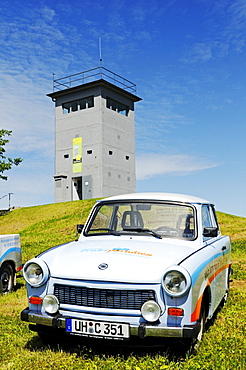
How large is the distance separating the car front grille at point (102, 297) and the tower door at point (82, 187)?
3658cm

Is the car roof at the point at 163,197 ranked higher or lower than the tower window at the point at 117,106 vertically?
lower

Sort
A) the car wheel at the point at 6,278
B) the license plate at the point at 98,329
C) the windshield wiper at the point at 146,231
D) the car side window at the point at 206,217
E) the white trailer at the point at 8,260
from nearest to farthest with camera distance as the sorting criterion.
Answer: the license plate at the point at 98,329
the windshield wiper at the point at 146,231
the car side window at the point at 206,217
the white trailer at the point at 8,260
the car wheel at the point at 6,278

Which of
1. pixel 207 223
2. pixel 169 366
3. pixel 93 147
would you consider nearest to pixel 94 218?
pixel 207 223

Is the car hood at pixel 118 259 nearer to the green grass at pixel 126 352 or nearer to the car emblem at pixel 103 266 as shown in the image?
the car emblem at pixel 103 266

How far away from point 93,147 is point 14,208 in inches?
406

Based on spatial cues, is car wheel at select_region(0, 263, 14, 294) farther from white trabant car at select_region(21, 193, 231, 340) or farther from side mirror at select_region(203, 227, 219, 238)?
side mirror at select_region(203, 227, 219, 238)

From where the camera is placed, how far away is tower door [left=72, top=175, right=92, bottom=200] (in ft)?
136

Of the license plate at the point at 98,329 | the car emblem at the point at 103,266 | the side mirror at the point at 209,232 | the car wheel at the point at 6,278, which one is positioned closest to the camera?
the license plate at the point at 98,329

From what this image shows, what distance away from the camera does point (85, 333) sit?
4375mm

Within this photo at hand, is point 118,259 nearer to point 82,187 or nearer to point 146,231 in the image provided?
point 146,231

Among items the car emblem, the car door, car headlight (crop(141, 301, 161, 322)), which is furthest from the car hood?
the car door

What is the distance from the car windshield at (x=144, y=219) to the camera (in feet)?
18.5

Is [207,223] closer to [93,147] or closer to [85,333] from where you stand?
[85,333]

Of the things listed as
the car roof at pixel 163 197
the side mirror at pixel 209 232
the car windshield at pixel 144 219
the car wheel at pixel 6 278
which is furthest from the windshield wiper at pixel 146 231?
the car wheel at pixel 6 278
